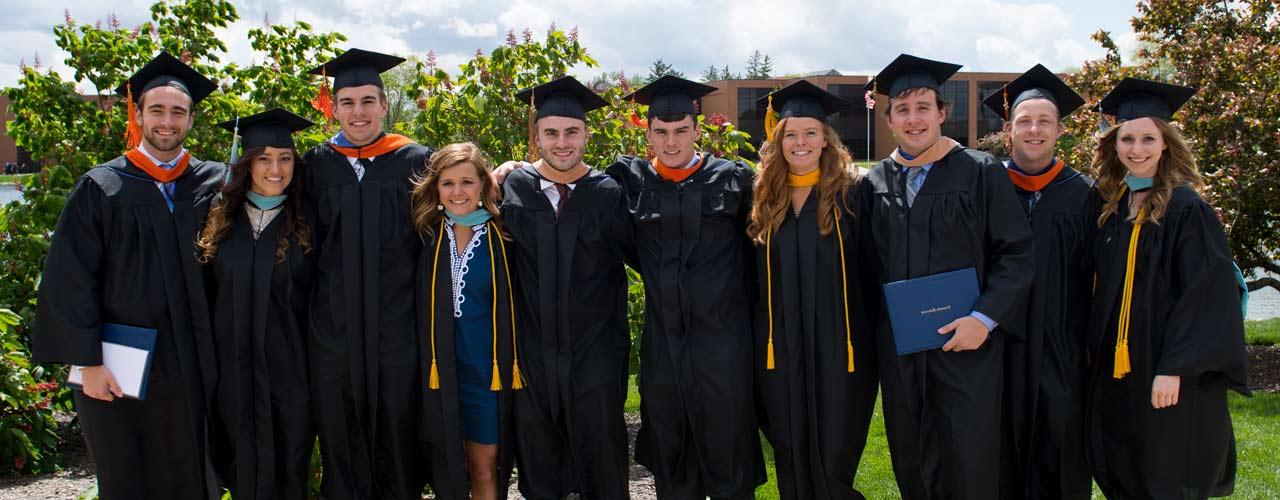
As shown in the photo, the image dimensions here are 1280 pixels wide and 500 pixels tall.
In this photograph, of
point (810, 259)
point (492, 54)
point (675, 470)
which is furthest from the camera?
point (492, 54)

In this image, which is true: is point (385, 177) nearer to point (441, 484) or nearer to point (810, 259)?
point (441, 484)

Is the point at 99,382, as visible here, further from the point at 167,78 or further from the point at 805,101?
the point at 805,101

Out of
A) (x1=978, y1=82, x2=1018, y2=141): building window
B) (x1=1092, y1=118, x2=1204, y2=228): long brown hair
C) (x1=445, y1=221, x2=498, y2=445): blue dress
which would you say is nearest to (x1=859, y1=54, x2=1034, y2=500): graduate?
(x1=1092, y1=118, x2=1204, y2=228): long brown hair

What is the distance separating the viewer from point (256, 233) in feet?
11.7

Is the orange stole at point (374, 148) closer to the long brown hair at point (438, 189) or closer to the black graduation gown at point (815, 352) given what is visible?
the long brown hair at point (438, 189)

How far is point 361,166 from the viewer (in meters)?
3.72

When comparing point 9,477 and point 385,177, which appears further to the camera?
point 9,477

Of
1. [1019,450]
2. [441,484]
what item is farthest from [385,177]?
[1019,450]

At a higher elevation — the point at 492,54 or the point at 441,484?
the point at 492,54

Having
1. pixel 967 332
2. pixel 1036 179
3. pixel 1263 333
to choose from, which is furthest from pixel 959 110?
pixel 967 332

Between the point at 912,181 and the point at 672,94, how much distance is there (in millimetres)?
1006

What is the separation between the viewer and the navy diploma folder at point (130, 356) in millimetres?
3416

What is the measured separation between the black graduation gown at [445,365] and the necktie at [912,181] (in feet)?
5.08

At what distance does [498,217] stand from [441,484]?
107 centimetres
